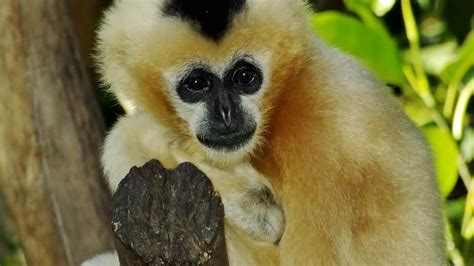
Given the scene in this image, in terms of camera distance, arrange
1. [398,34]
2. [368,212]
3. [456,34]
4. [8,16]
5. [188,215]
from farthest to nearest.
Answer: [398,34]
[456,34]
[8,16]
[368,212]
[188,215]

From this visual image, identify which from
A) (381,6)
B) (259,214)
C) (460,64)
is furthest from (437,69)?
(259,214)

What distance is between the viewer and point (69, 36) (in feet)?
19.7

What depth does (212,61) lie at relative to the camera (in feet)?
14.1

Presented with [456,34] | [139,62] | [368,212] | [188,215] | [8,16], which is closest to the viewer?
[188,215]

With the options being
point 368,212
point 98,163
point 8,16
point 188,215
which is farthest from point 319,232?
point 8,16

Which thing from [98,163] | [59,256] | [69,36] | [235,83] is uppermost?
[235,83]

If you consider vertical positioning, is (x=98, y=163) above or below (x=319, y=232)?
below

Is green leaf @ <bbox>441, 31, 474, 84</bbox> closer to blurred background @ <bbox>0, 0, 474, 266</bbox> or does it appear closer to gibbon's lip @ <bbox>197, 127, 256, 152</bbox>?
blurred background @ <bbox>0, 0, 474, 266</bbox>

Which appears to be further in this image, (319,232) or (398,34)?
(398,34)

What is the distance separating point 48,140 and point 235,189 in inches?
74.6

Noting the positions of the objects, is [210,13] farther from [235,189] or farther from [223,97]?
[235,189]

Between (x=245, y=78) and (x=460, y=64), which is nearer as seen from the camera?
(x=245, y=78)

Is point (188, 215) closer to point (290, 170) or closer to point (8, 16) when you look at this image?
point (290, 170)

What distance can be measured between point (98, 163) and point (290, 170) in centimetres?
201
